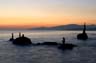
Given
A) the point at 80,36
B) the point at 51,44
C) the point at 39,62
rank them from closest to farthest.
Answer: the point at 39,62 → the point at 51,44 → the point at 80,36

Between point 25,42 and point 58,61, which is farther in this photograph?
point 25,42

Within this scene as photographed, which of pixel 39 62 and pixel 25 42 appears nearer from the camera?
pixel 39 62

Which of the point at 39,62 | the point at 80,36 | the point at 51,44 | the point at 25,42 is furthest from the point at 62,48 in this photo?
the point at 80,36

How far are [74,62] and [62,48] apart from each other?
25.0 metres

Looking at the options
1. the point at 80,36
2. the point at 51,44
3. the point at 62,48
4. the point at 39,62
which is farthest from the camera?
the point at 80,36

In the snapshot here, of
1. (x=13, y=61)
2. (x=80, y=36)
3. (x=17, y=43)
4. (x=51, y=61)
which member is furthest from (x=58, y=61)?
(x=80, y=36)

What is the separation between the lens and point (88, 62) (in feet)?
154

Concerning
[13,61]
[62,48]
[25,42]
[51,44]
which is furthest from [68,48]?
[13,61]

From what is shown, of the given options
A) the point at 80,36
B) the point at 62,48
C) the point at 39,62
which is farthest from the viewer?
the point at 80,36

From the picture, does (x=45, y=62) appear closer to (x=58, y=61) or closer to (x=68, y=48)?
(x=58, y=61)

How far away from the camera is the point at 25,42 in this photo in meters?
87.6

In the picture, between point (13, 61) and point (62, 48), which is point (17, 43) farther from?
point (13, 61)

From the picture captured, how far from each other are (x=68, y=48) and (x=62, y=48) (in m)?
1.97

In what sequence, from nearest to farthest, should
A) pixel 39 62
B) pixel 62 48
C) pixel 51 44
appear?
1. pixel 39 62
2. pixel 62 48
3. pixel 51 44
